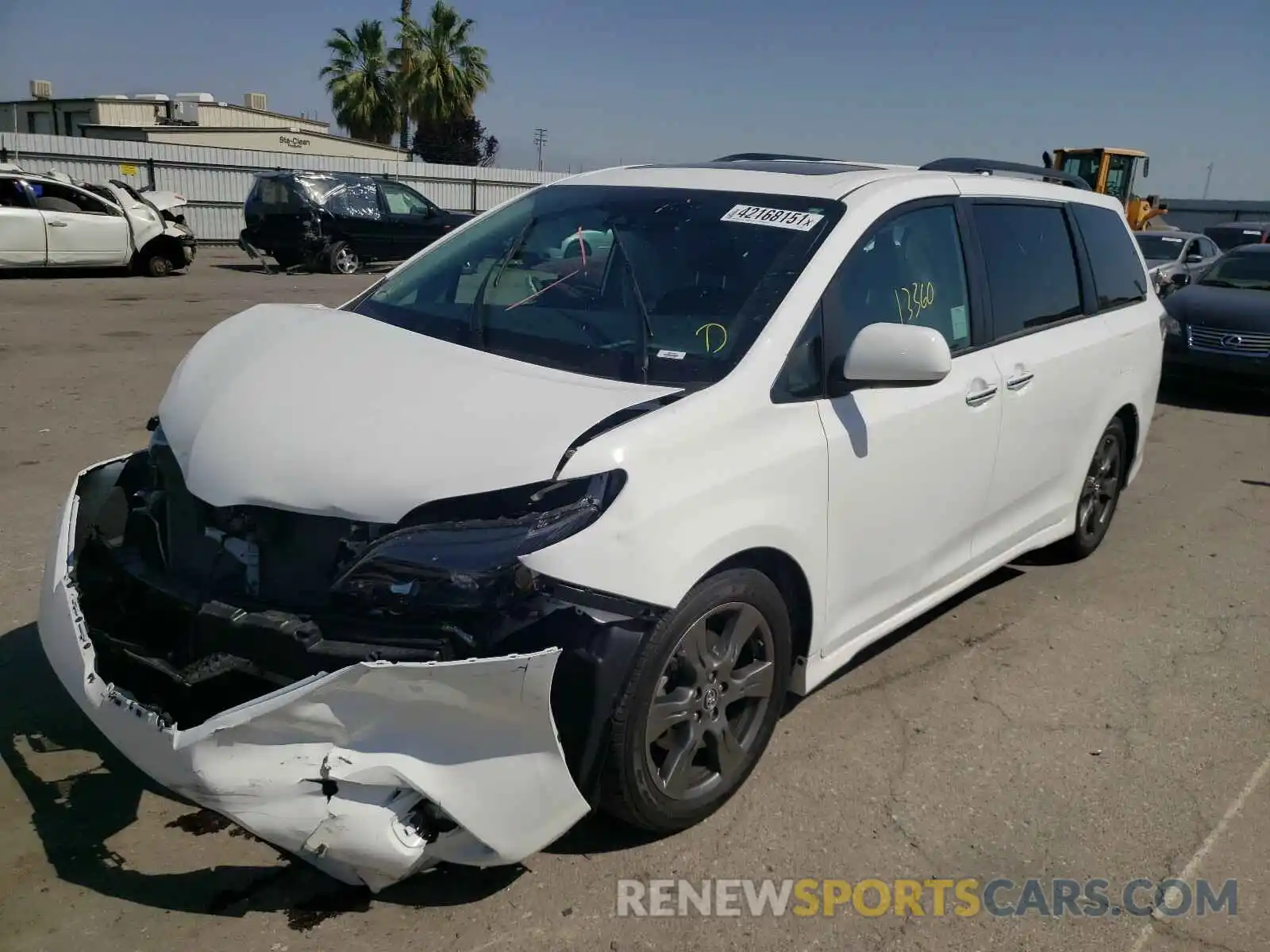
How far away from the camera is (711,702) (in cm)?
307

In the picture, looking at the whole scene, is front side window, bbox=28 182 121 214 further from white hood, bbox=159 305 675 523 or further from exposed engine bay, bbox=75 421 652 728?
exposed engine bay, bbox=75 421 652 728

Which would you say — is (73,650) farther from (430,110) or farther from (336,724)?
(430,110)

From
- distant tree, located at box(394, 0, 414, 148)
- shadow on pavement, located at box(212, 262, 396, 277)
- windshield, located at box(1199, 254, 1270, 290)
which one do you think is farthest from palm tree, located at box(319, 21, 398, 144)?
windshield, located at box(1199, 254, 1270, 290)

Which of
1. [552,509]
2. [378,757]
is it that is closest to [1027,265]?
[552,509]

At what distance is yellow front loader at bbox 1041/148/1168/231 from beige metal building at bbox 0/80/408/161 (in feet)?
73.9

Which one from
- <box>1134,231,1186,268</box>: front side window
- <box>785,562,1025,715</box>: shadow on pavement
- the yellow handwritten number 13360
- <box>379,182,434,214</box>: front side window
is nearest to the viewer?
the yellow handwritten number 13360

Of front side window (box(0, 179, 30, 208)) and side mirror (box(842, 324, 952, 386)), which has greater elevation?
front side window (box(0, 179, 30, 208))

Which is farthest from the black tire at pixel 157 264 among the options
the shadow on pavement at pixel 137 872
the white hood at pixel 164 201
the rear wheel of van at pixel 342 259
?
the shadow on pavement at pixel 137 872

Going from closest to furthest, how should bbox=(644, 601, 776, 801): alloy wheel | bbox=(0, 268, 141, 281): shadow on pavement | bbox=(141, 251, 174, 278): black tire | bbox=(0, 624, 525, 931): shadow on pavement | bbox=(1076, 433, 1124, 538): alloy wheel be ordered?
bbox=(0, 624, 525, 931): shadow on pavement
bbox=(644, 601, 776, 801): alloy wheel
bbox=(1076, 433, 1124, 538): alloy wheel
bbox=(0, 268, 141, 281): shadow on pavement
bbox=(141, 251, 174, 278): black tire

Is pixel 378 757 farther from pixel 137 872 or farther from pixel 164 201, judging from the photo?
pixel 164 201

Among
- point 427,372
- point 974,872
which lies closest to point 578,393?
point 427,372

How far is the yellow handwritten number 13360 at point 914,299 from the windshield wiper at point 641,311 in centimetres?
92

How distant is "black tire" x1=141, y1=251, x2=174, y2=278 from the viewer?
18.1 meters

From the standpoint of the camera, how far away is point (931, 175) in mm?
4148
